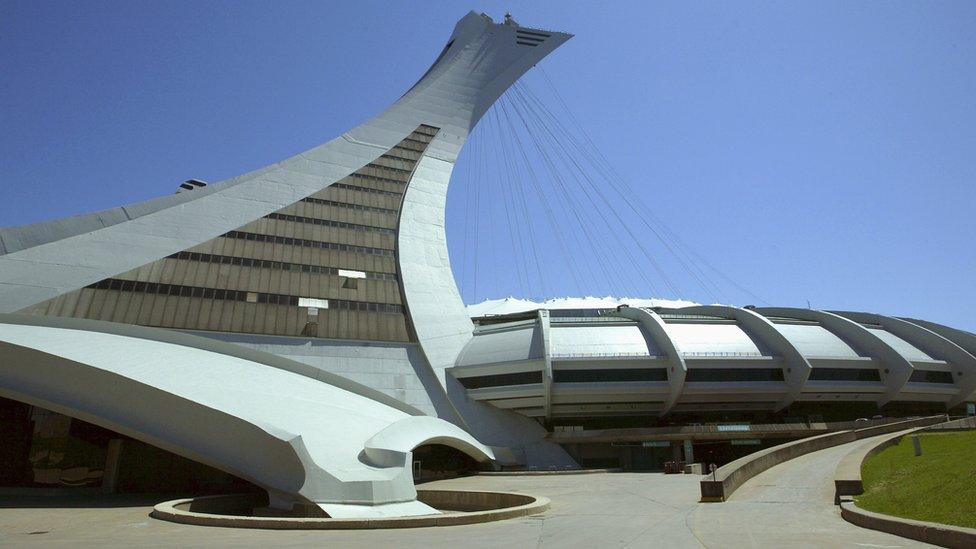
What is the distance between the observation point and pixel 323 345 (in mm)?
33781

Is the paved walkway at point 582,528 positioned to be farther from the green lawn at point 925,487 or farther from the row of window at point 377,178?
the row of window at point 377,178

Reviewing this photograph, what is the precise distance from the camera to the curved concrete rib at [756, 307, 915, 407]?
41688 mm

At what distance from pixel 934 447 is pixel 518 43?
212 feet

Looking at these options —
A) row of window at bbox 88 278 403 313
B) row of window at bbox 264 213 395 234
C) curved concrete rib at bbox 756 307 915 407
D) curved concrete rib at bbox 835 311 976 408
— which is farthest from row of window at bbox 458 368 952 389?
row of window at bbox 264 213 395 234

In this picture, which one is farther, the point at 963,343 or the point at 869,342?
the point at 963,343

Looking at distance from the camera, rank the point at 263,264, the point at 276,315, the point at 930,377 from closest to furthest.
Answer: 1. the point at 276,315
2. the point at 263,264
3. the point at 930,377

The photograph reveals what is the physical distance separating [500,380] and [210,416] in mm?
22549

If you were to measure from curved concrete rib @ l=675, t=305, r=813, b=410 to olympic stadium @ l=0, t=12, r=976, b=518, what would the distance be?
0.50ft

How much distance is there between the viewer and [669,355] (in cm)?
3844

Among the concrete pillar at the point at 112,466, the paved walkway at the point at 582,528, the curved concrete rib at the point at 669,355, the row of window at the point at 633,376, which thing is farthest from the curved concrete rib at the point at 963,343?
the concrete pillar at the point at 112,466

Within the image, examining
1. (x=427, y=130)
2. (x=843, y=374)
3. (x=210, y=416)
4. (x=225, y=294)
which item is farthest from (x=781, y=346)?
(x=225, y=294)

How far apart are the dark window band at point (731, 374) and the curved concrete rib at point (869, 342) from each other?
7353 mm

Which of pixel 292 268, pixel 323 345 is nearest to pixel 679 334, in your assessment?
pixel 323 345

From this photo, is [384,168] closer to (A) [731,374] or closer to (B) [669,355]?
(B) [669,355]
